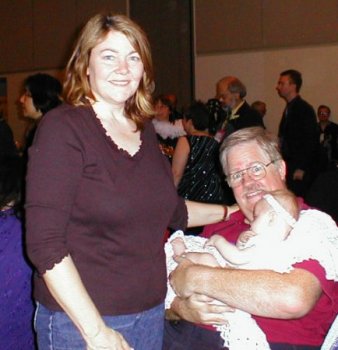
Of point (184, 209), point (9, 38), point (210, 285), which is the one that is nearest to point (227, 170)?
point (184, 209)

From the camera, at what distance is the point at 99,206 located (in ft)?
4.44

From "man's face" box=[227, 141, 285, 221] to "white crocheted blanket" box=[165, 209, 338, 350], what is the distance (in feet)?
0.73

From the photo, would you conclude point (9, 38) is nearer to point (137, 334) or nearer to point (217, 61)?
point (217, 61)

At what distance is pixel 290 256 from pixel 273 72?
6.79 m

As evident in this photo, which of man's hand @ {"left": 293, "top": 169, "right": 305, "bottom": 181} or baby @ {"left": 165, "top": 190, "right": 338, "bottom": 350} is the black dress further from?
baby @ {"left": 165, "top": 190, "right": 338, "bottom": 350}

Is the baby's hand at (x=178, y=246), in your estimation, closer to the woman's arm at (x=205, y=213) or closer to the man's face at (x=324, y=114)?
the woman's arm at (x=205, y=213)

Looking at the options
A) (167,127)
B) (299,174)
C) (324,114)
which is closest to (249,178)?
(299,174)

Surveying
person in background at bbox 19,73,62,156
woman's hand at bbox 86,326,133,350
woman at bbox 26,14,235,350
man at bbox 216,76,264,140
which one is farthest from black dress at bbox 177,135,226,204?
woman's hand at bbox 86,326,133,350

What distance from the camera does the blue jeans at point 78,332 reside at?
1379 millimetres

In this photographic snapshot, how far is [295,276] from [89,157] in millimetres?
640

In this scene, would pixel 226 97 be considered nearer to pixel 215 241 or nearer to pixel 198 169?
pixel 198 169

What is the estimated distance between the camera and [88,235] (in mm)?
1368

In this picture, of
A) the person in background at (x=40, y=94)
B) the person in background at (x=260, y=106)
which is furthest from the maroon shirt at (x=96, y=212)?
the person in background at (x=260, y=106)

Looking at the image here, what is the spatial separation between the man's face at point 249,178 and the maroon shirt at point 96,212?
17.9 inches
